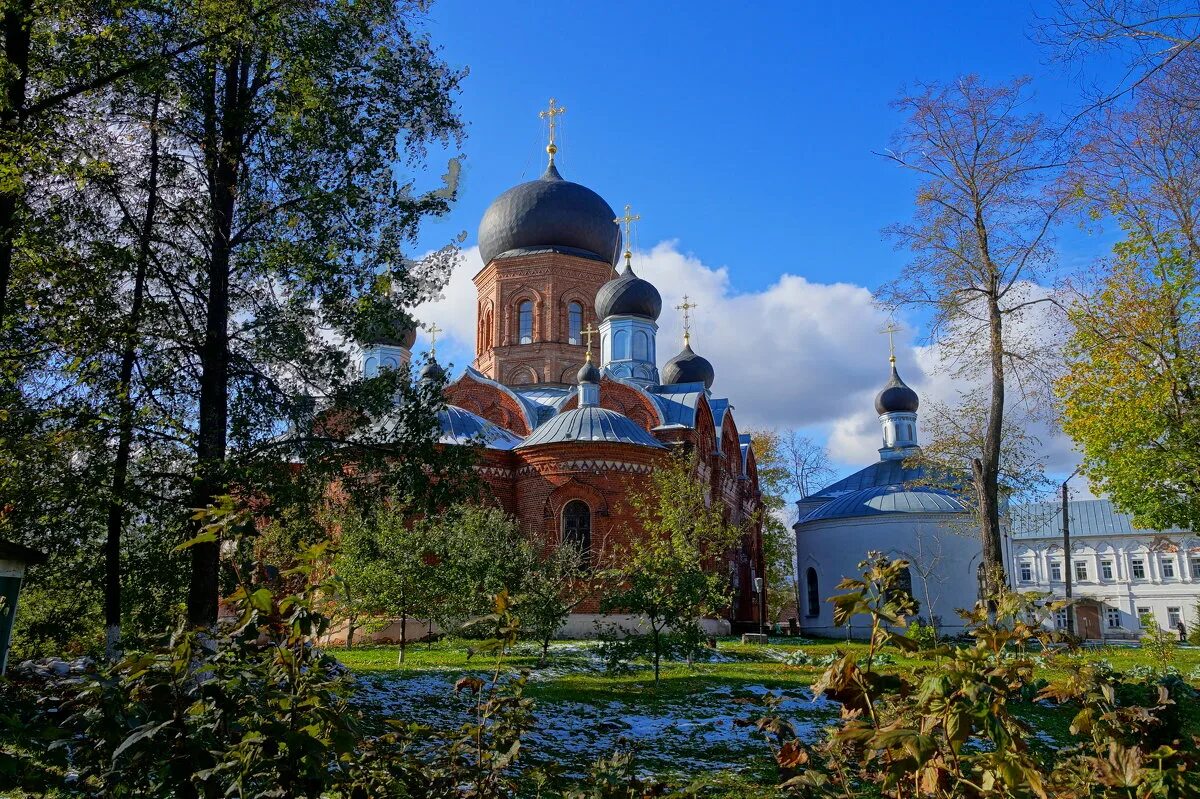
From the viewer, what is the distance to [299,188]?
27.8ft

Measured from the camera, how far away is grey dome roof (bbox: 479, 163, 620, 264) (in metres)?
29.5

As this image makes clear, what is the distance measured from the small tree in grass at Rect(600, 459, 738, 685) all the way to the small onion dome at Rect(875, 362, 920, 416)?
1273 cm

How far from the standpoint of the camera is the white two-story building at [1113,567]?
138 ft

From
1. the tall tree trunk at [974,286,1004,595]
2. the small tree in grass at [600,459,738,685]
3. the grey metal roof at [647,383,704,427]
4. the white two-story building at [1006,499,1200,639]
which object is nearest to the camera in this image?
the small tree in grass at [600,459,738,685]

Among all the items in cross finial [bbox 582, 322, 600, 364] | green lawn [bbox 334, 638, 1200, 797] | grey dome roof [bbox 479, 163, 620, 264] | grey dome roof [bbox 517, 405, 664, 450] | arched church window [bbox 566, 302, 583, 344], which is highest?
grey dome roof [bbox 479, 163, 620, 264]

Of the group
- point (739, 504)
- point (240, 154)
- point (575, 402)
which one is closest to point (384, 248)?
point (240, 154)

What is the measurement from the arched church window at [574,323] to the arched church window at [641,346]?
7.54 ft

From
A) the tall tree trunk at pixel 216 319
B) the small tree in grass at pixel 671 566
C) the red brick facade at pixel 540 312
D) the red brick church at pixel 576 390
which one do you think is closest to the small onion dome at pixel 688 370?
the red brick church at pixel 576 390

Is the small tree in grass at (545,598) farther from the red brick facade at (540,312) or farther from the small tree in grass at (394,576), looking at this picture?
the red brick facade at (540,312)

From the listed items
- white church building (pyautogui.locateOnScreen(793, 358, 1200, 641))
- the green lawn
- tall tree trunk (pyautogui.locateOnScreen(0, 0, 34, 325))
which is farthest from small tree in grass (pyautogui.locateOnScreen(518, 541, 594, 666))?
tall tree trunk (pyautogui.locateOnScreen(0, 0, 34, 325))

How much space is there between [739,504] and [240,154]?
74.6 feet

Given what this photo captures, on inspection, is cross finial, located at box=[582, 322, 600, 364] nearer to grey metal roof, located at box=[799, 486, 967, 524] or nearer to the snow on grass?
grey metal roof, located at box=[799, 486, 967, 524]

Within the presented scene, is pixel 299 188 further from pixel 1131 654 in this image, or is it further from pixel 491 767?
pixel 1131 654

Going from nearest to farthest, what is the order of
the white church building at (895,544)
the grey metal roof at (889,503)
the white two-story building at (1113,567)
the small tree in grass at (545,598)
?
1. the small tree in grass at (545,598)
2. the white church building at (895,544)
3. the grey metal roof at (889,503)
4. the white two-story building at (1113,567)
